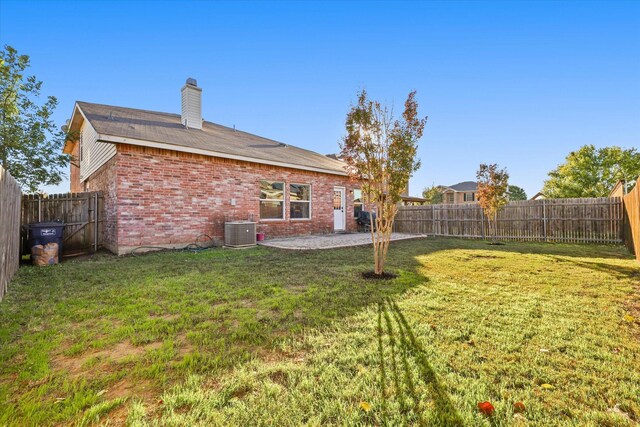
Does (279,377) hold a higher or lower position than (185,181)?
lower

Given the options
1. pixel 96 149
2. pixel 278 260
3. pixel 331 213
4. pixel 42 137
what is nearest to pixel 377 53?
pixel 331 213

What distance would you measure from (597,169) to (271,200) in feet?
125

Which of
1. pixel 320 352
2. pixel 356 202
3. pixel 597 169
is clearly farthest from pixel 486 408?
pixel 597 169

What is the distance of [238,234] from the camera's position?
29.8ft

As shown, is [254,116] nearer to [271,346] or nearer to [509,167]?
[509,167]

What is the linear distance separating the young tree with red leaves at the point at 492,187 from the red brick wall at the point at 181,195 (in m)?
8.17

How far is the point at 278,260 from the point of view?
6.70 meters

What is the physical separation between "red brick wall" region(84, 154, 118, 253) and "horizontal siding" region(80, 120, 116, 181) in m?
0.30

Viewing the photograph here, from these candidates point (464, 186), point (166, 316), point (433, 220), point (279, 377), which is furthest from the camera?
point (464, 186)

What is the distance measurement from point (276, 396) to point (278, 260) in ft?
16.4

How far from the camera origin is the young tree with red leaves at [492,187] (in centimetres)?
1123

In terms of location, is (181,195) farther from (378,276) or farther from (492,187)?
(492,187)

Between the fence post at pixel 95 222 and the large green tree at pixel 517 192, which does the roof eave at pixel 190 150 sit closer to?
the fence post at pixel 95 222

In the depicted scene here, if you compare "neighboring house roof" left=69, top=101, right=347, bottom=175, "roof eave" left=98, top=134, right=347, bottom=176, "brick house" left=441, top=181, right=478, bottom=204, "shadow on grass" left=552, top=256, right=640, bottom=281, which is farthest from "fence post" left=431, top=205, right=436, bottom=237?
"brick house" left=441, top=181, right=478, bottom=204
